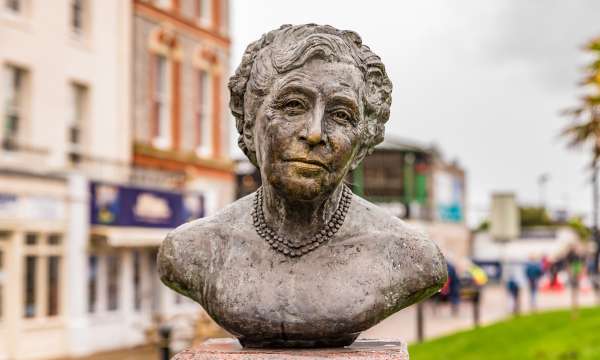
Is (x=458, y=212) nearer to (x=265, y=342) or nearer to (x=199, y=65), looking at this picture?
(x=199, y=65)

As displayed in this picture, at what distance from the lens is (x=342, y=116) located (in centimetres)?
335

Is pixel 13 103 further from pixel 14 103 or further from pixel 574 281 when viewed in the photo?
pixel 574 281

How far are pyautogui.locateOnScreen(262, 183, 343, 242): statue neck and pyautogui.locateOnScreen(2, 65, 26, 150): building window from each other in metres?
13.0

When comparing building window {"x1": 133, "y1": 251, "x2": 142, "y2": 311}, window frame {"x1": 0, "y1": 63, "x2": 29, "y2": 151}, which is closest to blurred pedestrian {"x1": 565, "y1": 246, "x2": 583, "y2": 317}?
building window {"x1": 133, "y1": 251, "x2": 142, "y2": 311}

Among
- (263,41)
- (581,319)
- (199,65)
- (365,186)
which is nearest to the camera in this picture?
(263,41)

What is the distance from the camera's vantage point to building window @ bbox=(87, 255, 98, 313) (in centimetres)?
1723

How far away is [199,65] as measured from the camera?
21703 millimetres

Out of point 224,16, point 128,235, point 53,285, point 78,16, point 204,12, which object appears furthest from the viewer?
point 224,16

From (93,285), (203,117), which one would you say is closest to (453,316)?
(203,117)

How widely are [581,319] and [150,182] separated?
30.6ft

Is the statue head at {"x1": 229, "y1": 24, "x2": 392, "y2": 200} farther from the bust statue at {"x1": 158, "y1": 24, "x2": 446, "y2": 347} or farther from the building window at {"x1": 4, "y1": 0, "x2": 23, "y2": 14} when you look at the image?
the building window at {"x1": 4, "y1": 0, "x2": 23, "y2": 14}

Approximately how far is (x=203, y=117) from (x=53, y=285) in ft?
23.3

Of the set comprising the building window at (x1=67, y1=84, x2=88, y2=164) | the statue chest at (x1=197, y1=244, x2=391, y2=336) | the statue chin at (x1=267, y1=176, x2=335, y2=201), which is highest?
the building window at (x1=67, y1=84, x2=88, y2=164)

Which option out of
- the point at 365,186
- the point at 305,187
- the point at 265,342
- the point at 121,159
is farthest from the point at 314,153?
the point at 365,186
